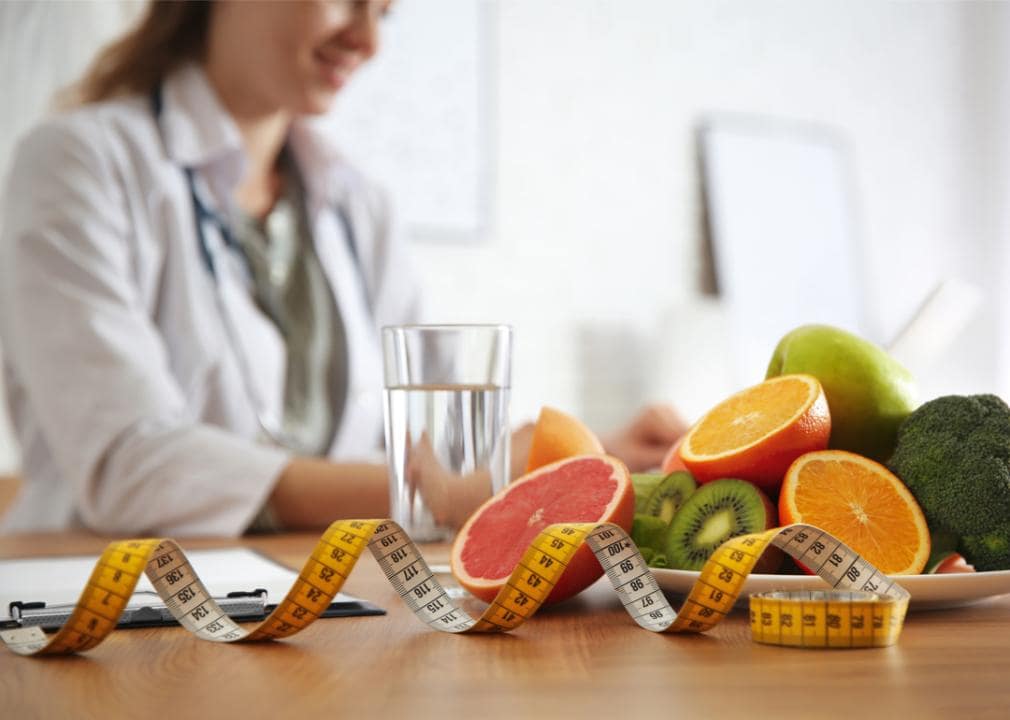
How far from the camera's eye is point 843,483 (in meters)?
0.75

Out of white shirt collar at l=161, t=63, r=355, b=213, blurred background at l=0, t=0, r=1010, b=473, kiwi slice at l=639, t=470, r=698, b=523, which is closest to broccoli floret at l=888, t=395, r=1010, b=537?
kiwi slice at l=639, t=470, r=698, b=523

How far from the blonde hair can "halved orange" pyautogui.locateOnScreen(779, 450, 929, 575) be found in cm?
171

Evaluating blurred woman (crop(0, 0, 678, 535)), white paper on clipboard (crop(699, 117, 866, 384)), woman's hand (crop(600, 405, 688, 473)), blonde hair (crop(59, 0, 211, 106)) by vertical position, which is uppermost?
blonde hair (crop(59, 0, 211, 106))

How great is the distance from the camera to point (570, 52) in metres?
4.00

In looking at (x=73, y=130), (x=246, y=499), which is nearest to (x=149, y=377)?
(x=246, y=499)

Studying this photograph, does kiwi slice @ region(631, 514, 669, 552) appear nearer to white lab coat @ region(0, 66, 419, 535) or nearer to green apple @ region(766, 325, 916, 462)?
green apple @ region(766, 325, 916, 462)

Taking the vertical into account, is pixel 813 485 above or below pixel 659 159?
above

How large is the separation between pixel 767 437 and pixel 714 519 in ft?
0.20

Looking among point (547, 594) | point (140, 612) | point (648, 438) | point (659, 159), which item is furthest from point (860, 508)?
point (659, 159)

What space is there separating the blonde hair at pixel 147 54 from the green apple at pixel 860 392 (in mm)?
1616

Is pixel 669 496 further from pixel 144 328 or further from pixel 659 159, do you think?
pixel 659 159

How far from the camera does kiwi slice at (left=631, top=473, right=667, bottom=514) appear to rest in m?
0.84

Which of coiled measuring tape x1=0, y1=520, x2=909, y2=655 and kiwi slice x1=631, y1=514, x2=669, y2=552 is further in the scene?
kiwi slice x1=631, y1=514, x2=669, y2=552

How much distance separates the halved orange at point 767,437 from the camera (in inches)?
29.5
